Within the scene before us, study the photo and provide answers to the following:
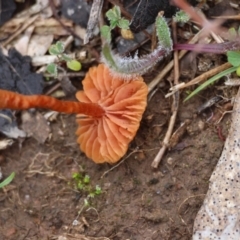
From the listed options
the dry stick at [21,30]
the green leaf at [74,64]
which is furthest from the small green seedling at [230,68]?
the dry stick at [21,30]

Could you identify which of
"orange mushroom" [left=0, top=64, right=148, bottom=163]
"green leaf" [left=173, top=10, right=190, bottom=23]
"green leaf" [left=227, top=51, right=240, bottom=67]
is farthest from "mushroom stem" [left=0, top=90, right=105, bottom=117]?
"green leaf" [left=227, top=51, right=240, bottom=67]

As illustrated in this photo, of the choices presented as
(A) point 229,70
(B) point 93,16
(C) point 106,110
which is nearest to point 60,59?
(B) point 93,16

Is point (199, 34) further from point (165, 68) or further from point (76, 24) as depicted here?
point (76, 24)

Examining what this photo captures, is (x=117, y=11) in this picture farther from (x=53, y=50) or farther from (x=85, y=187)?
(x=85, y=187)

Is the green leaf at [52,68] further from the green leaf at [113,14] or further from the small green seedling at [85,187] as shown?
the small green seedling at [85,187]

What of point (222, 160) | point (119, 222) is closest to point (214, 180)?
point (222, 160)

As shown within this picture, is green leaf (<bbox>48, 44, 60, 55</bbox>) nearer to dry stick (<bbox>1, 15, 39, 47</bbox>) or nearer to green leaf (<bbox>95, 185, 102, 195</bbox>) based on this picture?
dry stick (<bbox>1, 15, 39, 47</bbox>)

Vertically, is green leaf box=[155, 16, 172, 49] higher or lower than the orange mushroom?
higher
